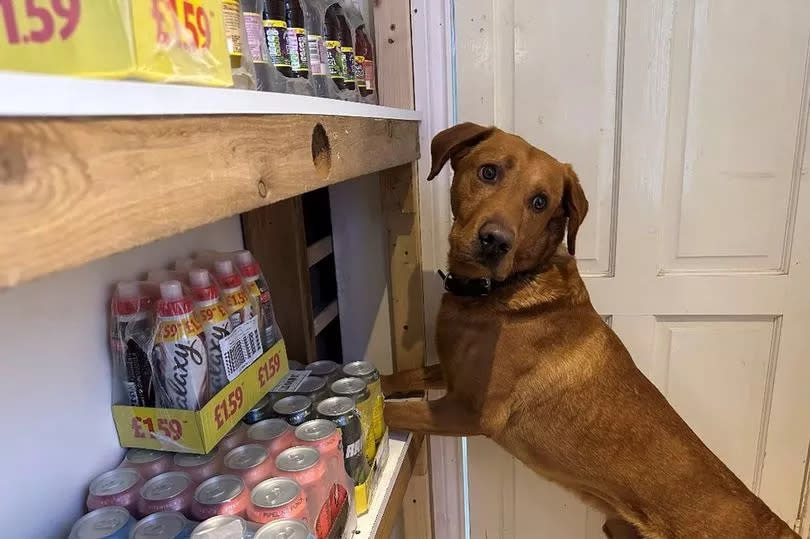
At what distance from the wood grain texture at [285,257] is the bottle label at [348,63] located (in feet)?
1.05

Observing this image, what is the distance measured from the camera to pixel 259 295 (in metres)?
1.08

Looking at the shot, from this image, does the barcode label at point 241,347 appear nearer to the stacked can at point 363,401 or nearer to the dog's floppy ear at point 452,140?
the stacked can at point 363,401

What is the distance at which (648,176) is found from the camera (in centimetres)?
152

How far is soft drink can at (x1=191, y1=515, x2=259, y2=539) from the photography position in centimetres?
70

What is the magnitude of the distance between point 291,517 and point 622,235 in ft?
3.96

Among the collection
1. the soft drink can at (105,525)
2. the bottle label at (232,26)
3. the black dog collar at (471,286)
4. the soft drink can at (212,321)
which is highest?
the bottle label at (232,26)

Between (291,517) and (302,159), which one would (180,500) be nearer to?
(291,517)

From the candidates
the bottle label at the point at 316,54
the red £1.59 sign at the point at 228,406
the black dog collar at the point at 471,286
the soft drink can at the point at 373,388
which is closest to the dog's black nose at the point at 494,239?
the black dog collar at the point at 471,286

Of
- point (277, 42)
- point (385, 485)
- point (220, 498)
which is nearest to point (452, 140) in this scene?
point (277, 42)

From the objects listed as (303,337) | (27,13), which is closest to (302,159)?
(27,13)

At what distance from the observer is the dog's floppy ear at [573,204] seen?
1.30 meters

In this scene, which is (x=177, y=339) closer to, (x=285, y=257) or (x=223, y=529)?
(x=223, y=529)

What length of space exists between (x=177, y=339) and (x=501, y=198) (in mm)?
740

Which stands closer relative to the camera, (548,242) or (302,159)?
(302,159)
